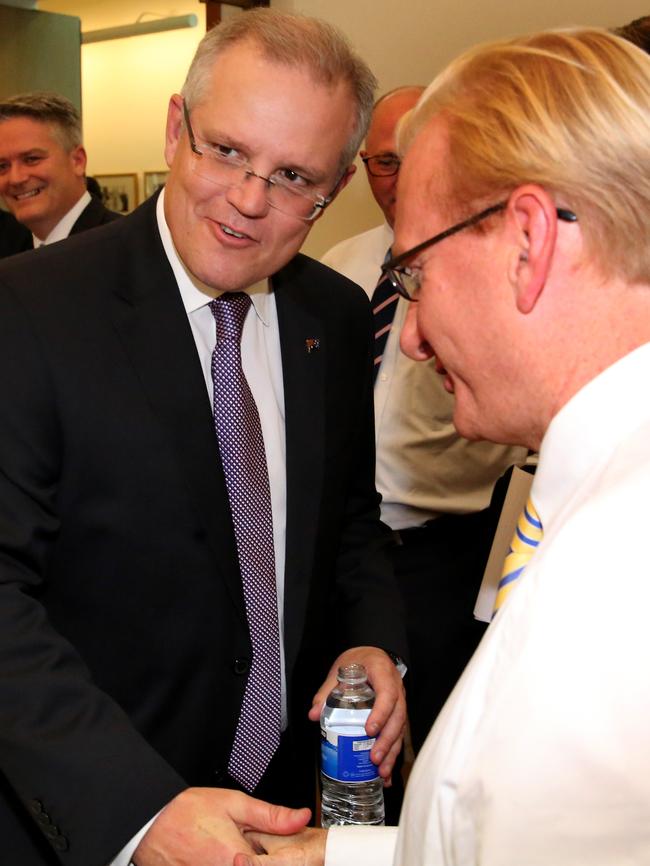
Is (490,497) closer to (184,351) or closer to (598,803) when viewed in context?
(184,351)

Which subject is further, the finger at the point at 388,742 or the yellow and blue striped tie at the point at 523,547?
the finger at the point at 388,742

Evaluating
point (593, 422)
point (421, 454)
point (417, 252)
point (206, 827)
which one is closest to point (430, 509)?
point (421, 454)

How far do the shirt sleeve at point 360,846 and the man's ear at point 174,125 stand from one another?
3.87 feet

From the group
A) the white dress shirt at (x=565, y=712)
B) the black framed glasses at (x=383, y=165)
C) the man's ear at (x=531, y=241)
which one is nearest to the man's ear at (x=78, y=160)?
the black framed glasses at (x=383, y=165)

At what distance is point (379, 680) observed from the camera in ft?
5.74

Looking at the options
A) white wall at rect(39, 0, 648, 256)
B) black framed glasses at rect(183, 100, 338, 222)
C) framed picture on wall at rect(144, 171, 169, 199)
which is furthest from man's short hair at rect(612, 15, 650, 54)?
framed picture on wall at rect(144, 171, 169, 199)

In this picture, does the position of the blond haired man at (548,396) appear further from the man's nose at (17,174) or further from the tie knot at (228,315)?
the man's nose at (17,174)

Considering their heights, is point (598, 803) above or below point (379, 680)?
above

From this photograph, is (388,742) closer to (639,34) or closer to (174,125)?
(174,125)

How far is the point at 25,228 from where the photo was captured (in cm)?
479

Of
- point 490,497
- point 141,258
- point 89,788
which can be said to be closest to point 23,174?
point 490,497

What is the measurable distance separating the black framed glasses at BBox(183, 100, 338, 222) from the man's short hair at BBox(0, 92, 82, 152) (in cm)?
288

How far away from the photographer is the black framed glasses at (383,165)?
3207 millimetres

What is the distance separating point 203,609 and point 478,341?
747mm
